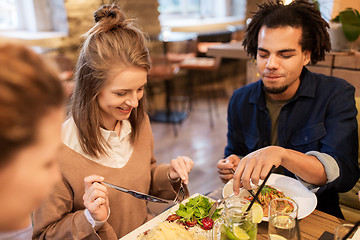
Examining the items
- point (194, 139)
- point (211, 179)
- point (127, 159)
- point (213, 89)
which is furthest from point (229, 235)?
point (213, 89)

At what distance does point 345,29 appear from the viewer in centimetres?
220

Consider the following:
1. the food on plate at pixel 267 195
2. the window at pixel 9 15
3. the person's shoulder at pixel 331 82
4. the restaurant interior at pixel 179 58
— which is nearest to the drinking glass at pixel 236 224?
the food on plate at pixel 267 195

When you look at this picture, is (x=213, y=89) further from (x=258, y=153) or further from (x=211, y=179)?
(x=258, y=153)

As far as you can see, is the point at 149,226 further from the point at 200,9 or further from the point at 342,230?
the point at 200,9

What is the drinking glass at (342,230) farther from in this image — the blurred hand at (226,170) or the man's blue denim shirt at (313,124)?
the blurred hand at (226,170)

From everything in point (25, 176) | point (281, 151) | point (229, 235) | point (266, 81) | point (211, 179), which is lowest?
point (211, 179)

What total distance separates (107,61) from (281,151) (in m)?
0.75

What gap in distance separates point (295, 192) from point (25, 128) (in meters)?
1.10

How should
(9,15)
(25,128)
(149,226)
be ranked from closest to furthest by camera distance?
1. (25,128)
2. (149,226)
3. (9,15)

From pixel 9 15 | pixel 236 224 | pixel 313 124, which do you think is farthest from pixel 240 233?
pixel 9 15

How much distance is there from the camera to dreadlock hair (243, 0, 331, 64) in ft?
5.23

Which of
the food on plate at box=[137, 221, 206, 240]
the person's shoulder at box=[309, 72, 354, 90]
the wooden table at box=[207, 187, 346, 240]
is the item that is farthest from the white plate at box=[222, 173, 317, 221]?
the person's shoulder at box=[309, 72, 354, 90]

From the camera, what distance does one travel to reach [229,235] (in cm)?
92

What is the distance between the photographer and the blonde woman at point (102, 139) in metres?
1.15
